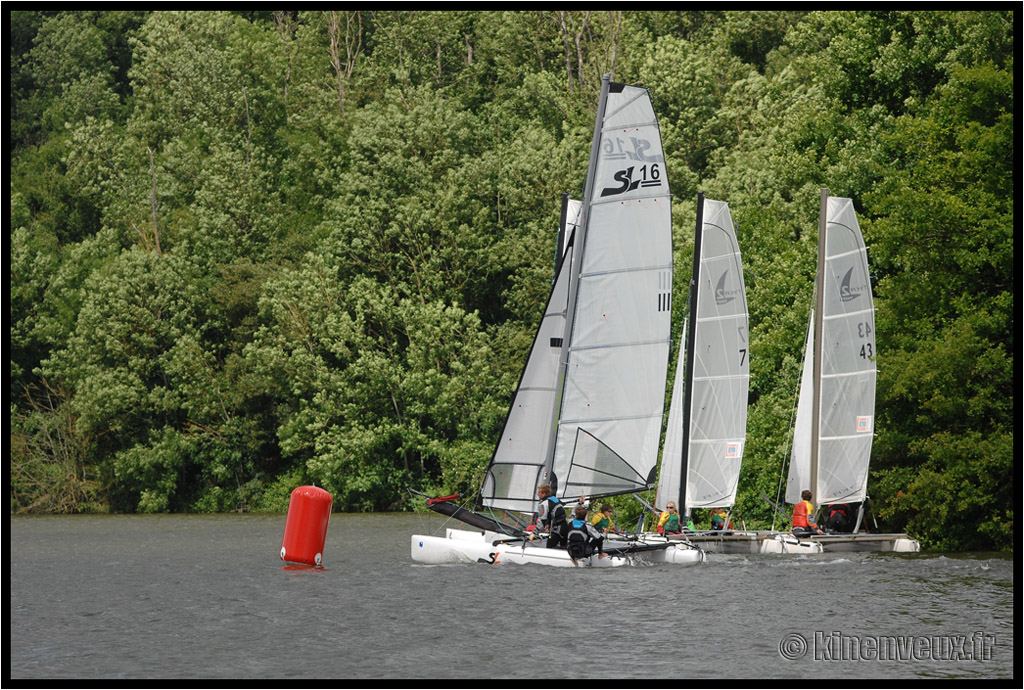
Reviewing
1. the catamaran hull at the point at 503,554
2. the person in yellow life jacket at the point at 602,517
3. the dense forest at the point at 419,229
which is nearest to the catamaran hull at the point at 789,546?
the dense forest at the point at 419,229

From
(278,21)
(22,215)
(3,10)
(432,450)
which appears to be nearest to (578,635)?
(3,10)

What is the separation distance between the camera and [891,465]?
1604 inches

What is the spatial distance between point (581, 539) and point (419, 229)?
34787 mm

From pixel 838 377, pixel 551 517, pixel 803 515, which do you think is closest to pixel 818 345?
pixel 838 377

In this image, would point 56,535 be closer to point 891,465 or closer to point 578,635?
point 891,465

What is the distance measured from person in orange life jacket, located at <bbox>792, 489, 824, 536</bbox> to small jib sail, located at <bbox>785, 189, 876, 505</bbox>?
4.29ft

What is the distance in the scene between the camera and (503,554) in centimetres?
3231

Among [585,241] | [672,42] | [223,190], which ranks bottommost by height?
[585,241]

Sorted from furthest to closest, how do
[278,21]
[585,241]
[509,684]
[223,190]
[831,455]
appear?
[278,21]
[223,190]
[831,455]
[585,241]
[509,684]

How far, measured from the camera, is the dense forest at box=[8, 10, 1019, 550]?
38281 mm

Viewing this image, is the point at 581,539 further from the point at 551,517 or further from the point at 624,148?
the point at 624,148

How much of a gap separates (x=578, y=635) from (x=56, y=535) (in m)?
29.1

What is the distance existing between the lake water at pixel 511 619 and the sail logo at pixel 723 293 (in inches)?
289

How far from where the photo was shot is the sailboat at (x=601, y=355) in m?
33.8
